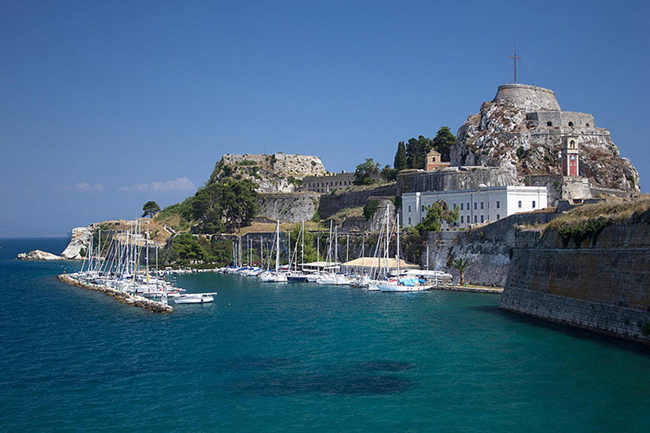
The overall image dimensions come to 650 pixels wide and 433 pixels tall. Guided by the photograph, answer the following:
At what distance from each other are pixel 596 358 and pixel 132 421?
1781cm

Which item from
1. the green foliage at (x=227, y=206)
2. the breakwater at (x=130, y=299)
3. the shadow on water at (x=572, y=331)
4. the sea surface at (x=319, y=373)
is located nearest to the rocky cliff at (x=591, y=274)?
the shadow on water at (x=572, y=331)

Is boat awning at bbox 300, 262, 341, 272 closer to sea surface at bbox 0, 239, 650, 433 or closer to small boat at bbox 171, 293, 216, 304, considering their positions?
small boat at bbox 171, 293, 216, 304

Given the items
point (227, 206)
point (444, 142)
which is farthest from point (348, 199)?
point (227, 206)

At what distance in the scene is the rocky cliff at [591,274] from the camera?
25.3 m

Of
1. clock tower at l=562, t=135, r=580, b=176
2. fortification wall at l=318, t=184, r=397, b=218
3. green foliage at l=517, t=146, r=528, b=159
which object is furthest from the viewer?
fortification wall at l=318, t=184, r=397, b=218

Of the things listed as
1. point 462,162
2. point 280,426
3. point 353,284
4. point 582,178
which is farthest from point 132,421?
point 462,162

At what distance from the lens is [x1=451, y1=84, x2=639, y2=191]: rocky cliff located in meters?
61.4

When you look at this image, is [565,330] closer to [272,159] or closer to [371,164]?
[371,164]

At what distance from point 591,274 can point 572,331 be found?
293cm

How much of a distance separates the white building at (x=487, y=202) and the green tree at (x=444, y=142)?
64.1ft

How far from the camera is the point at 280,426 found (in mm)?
18500

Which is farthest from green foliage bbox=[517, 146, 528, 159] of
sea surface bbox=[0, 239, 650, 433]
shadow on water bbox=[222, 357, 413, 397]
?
shadow on water bbox=[222, 357, 413, 397]

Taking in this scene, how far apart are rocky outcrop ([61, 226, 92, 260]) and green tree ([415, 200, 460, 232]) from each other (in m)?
73.0

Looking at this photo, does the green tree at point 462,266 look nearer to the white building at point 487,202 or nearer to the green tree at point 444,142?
the white building at point 487,202
